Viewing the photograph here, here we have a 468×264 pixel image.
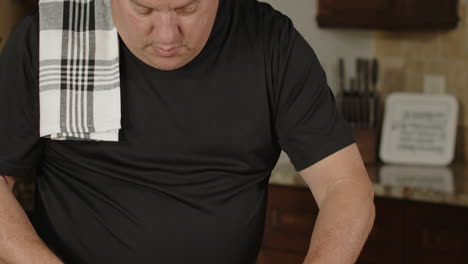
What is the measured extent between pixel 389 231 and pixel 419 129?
2.31ft

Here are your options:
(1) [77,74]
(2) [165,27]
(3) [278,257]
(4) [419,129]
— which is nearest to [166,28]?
(2) [165,27]

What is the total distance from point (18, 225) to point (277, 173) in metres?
1.60

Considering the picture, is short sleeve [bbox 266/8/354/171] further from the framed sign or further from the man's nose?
the framed sign

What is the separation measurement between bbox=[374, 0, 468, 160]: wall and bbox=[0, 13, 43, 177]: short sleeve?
2299mm

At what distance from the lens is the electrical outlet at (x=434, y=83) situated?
3.48m

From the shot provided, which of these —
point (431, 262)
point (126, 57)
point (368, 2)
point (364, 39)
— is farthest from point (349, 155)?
point (364, 39)

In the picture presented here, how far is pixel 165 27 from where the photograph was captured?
4.26 feet

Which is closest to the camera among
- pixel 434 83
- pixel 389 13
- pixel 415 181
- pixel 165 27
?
pixel 165 27

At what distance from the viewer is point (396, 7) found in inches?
130

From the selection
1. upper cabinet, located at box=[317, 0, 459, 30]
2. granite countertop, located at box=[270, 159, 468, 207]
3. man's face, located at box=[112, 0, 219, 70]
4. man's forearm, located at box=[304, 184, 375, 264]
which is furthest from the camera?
upper cabinet, located at box=[317, 0, 459, 30]

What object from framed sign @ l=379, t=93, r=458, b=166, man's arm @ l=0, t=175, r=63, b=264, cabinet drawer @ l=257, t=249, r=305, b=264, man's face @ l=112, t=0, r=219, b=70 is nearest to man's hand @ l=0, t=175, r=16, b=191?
man's arm @ l=0, t=175, r=63, b=264

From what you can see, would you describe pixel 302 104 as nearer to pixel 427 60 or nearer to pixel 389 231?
pixel 389 231

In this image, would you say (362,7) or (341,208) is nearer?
(341,208)

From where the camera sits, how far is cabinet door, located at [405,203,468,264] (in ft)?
8.89
